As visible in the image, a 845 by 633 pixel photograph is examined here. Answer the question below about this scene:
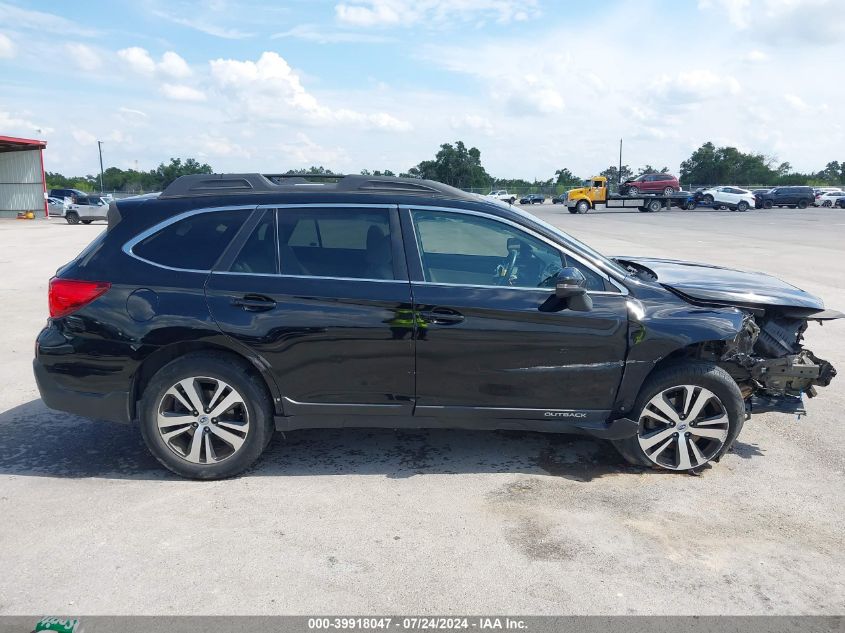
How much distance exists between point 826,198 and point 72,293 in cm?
6219

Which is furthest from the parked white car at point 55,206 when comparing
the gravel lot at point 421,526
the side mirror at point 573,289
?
the side mirror at point 573,289

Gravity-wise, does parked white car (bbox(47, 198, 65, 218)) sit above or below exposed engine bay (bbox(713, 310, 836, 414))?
→ above

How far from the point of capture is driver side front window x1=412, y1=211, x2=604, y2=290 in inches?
165

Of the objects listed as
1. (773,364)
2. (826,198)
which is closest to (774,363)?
(773,364)

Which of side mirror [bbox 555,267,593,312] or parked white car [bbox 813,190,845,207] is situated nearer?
side mirror [bbox 555,267,593,312]

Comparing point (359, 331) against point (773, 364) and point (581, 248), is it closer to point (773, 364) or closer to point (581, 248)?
point (581, 248)

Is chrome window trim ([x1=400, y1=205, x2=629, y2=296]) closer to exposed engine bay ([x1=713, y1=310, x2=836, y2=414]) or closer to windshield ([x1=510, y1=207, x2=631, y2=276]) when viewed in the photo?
windshield ([x1=510, y1=207, x2=631, y2=276])

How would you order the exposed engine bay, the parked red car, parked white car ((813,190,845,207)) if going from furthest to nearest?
1. parked white car ((813,190,845,207))
2. the parked red car
3. the exposed engine bay

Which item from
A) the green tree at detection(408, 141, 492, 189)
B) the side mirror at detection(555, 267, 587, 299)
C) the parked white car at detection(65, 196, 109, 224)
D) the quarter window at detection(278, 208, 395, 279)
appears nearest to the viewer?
the side mirror at detection(555, 267, 587, 299)

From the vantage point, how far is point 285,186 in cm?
439

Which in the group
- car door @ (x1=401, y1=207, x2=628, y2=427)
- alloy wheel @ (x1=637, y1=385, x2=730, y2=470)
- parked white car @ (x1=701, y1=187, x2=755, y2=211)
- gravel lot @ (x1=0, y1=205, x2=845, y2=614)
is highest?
parked white car @ (x1=701, y1=187, x2=755, y2=211)

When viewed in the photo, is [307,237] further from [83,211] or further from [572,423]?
[83,211]

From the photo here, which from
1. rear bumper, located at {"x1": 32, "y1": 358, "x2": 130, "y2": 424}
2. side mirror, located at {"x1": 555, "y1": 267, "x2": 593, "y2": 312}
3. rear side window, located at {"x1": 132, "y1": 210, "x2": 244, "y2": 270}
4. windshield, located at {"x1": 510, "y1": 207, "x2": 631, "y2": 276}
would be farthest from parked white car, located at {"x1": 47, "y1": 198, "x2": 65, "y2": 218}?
side mirror, located at {"x1": 555, "y1": 267, "x2": 593, "y2": 312}

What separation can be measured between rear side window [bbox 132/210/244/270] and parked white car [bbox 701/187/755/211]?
163 ft
